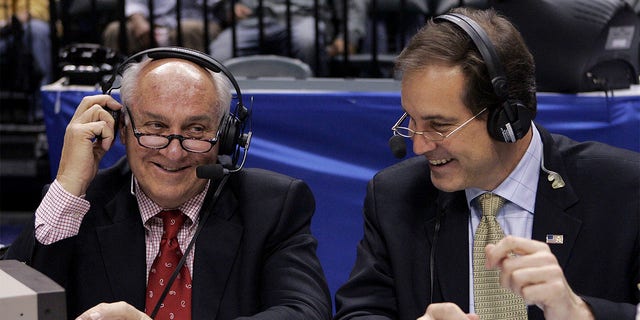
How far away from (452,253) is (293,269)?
361mm

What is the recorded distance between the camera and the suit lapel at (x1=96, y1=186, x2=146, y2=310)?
7.44 feet

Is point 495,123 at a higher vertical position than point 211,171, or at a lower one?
higher

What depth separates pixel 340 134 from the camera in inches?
130

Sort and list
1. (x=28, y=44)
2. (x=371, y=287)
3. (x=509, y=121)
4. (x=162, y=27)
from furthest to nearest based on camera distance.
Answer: (x=28, y=44) → (x=162, y=27) → (x=371, y=287) → (x=509, y=121)

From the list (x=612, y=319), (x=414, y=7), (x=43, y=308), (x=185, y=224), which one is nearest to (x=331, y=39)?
(x=414, y=7)

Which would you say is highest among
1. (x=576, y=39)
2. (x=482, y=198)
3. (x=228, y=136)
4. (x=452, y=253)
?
(x=576, y=39)

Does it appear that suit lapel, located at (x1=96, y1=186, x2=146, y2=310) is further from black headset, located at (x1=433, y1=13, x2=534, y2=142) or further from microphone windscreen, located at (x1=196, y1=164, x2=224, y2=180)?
black headset, located at (x1=433, y1=13, x2=534, y2=142)

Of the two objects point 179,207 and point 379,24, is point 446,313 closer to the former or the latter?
point 179,207

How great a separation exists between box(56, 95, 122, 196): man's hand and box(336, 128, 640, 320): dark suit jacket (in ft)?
2.12

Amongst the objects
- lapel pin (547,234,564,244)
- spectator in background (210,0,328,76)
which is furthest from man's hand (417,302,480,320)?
spectator in background (210,0,328,76)

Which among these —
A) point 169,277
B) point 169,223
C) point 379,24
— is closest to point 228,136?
point 169,223

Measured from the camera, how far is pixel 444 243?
7.18ft

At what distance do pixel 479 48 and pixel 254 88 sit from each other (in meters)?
1.58

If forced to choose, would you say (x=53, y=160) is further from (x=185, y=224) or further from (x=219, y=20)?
(x=219, y=20)
